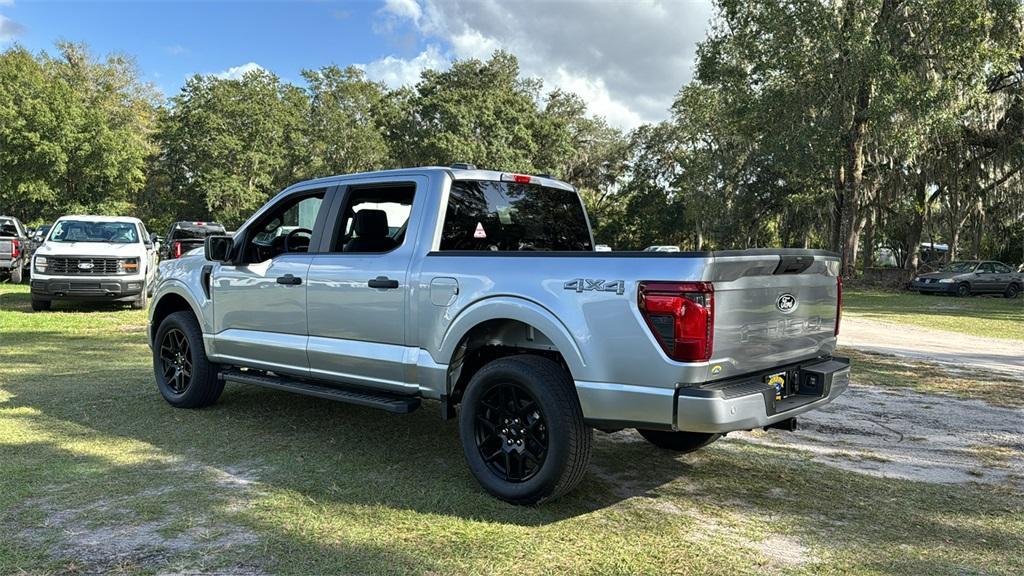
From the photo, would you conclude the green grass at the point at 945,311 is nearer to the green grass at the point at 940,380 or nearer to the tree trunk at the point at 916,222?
the tree trunk at the point at 916,222

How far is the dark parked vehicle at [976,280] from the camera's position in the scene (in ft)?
88.2

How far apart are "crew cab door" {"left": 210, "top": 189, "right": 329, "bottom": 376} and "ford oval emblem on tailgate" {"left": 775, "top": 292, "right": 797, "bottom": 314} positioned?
10.5ft

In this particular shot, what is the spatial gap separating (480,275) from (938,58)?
85.3 feet

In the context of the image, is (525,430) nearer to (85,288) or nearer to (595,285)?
(595,285)

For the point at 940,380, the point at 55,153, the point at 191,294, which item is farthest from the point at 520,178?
the point at 55,153

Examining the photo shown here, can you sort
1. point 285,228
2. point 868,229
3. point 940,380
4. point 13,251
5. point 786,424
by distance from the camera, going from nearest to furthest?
point 786,424
point 285,228
point 940,380
point 13,251
point 868,229

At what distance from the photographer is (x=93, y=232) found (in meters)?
14.0

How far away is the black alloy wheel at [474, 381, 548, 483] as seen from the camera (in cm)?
402

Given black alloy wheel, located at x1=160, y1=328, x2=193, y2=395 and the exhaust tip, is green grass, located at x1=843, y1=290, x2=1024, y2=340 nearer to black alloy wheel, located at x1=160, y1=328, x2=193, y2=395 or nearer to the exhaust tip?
the exhaust tip

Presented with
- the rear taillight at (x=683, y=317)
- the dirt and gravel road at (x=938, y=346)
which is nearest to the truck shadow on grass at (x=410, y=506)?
the rear taillight at (x=683, y=317)

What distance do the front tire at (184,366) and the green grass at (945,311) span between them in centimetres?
1438

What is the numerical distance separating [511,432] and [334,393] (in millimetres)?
1428

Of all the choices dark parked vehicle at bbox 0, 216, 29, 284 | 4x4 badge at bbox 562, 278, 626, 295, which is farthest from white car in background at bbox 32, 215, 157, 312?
4x4 badge at bbox 562, 278, 626, 295

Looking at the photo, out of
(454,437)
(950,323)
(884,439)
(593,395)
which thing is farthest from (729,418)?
(950,323)
